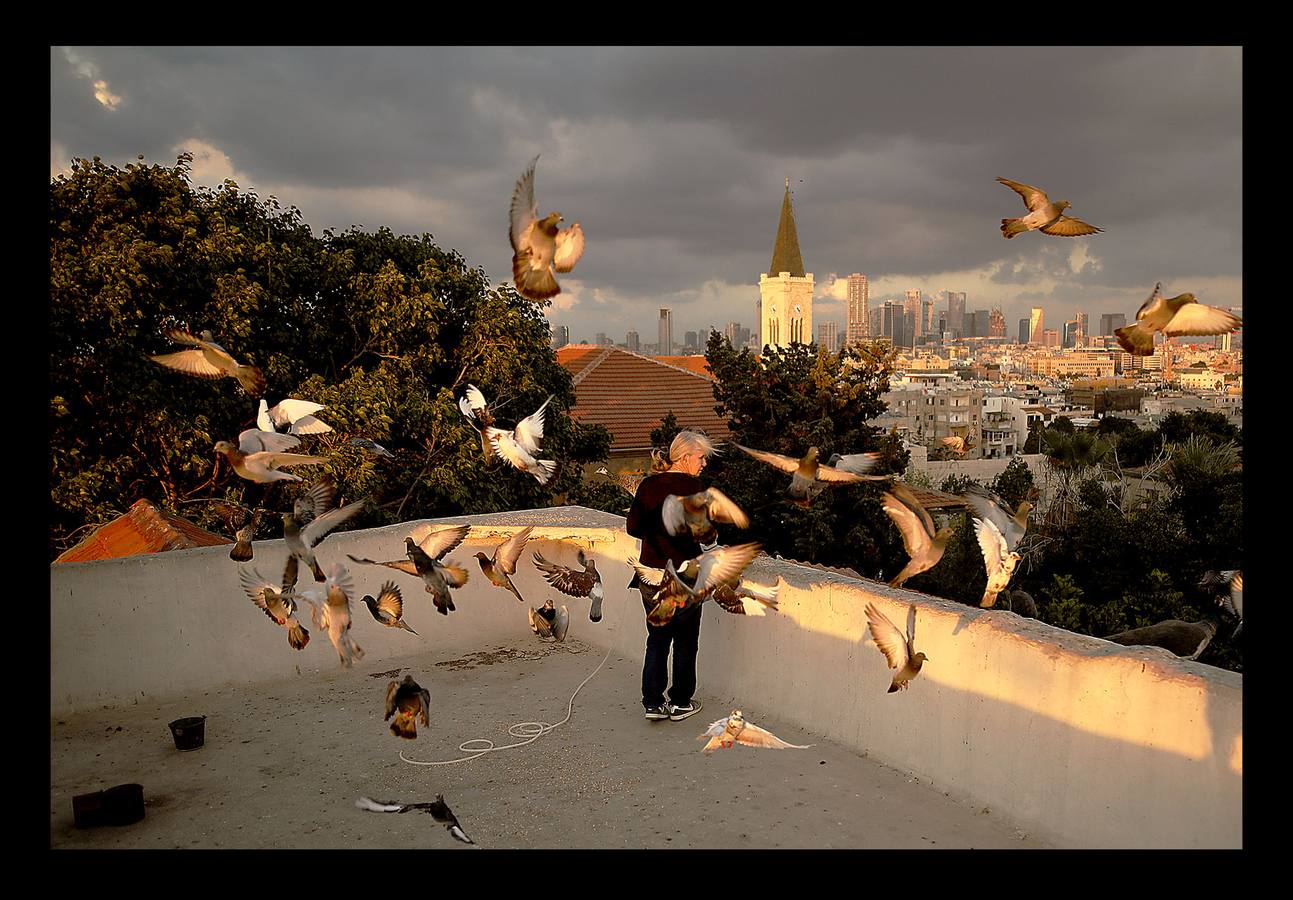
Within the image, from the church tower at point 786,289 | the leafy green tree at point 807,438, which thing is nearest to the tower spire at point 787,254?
the church tower at point 786,289

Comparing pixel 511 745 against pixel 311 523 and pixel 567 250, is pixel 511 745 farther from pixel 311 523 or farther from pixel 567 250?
pixel 567 250

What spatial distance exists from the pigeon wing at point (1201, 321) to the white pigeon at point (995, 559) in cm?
114

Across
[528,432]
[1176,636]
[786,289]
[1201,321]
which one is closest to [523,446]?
[528,432]

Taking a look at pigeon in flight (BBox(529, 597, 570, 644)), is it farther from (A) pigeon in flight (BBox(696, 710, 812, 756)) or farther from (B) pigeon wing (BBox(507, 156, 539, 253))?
(B) pigeon wing (BBox(507, 156, 539, 253))

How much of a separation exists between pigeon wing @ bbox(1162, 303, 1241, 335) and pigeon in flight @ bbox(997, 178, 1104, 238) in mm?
611

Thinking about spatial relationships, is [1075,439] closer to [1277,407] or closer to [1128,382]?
[1277,407]

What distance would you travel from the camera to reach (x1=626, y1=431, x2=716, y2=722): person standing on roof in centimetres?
487

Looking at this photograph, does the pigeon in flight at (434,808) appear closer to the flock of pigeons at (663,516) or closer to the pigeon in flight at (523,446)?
the flock of pigeons at (663,516)

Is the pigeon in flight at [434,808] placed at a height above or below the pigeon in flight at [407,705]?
below

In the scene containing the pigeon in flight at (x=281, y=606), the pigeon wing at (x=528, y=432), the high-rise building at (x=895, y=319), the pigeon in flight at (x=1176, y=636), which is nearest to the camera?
the pigeon in flight at (x=281, y=606)

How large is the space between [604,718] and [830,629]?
4.49ft

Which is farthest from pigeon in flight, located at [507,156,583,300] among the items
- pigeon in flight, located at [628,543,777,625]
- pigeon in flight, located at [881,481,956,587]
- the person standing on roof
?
pigeon in flight, located at [881,481,956,587]

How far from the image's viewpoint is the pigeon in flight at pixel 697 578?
4.60 meters

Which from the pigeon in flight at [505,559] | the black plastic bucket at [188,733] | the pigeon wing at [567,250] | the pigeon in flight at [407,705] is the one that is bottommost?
the black plastic bucket at [188,733]
